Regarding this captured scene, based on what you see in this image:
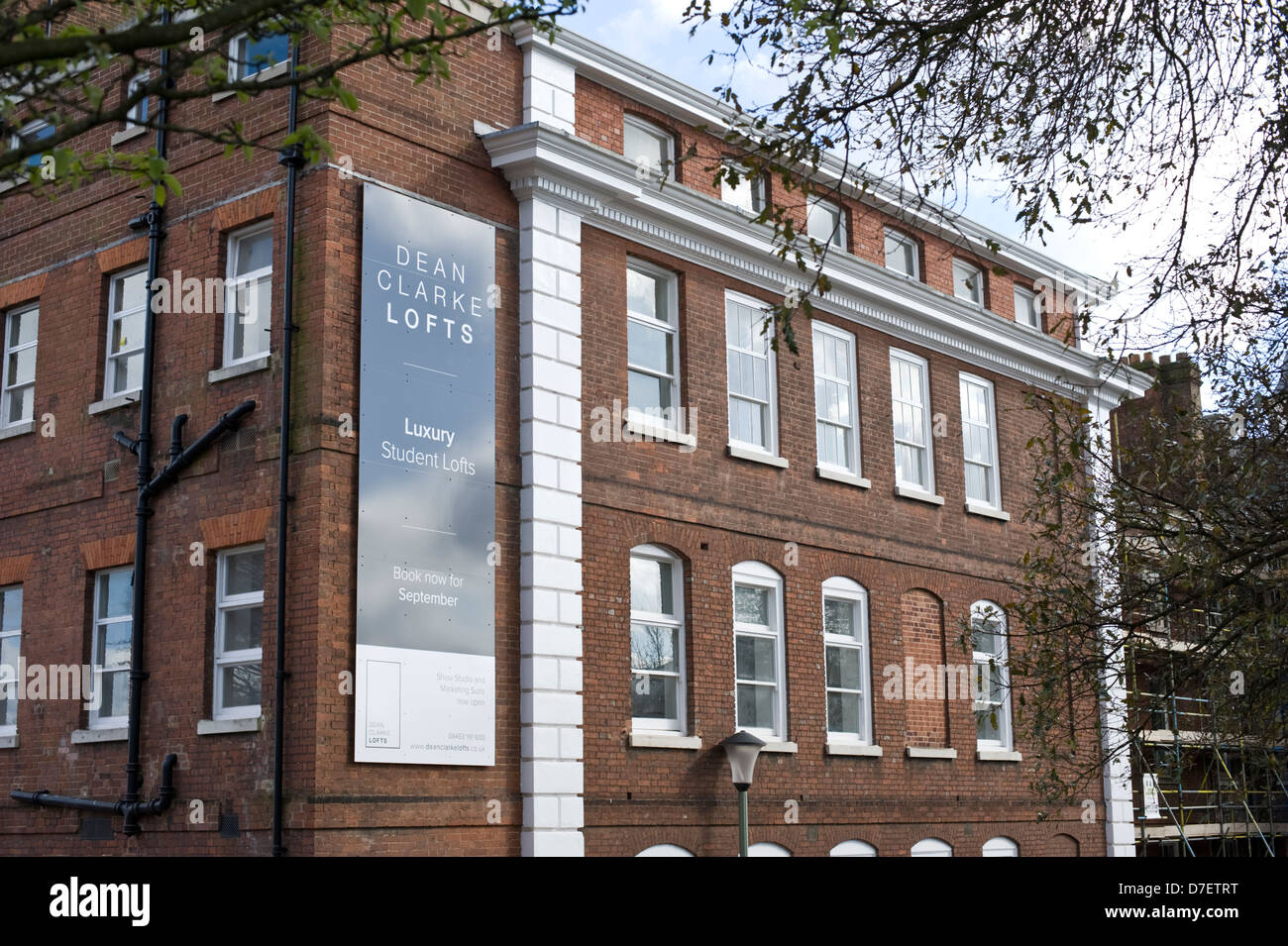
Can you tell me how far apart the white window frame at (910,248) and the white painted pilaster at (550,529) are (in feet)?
23.4

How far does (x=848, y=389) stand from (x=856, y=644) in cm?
361

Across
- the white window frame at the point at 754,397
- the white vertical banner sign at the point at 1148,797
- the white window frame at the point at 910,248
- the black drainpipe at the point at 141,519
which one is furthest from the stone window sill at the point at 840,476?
the black drainpipe at the point at 141,519

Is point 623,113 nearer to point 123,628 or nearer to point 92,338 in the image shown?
point 92,338

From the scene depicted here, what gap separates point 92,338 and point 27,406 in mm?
1544

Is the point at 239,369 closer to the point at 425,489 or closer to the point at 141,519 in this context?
the point at 141,519

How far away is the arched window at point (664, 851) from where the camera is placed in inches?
703

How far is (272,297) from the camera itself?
1659 centimetres

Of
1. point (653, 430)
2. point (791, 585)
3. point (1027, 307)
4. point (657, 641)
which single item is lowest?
point (657, 641)

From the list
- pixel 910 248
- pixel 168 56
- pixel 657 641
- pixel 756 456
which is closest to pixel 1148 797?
pixel 910 248

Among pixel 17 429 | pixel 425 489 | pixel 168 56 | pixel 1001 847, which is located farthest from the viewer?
pixel 1001 847

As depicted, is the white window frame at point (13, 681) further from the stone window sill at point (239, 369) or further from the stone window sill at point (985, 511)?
the stone window sill at point (985, 511)

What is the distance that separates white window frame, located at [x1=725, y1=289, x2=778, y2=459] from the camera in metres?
20.3

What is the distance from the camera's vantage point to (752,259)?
2084 cm
